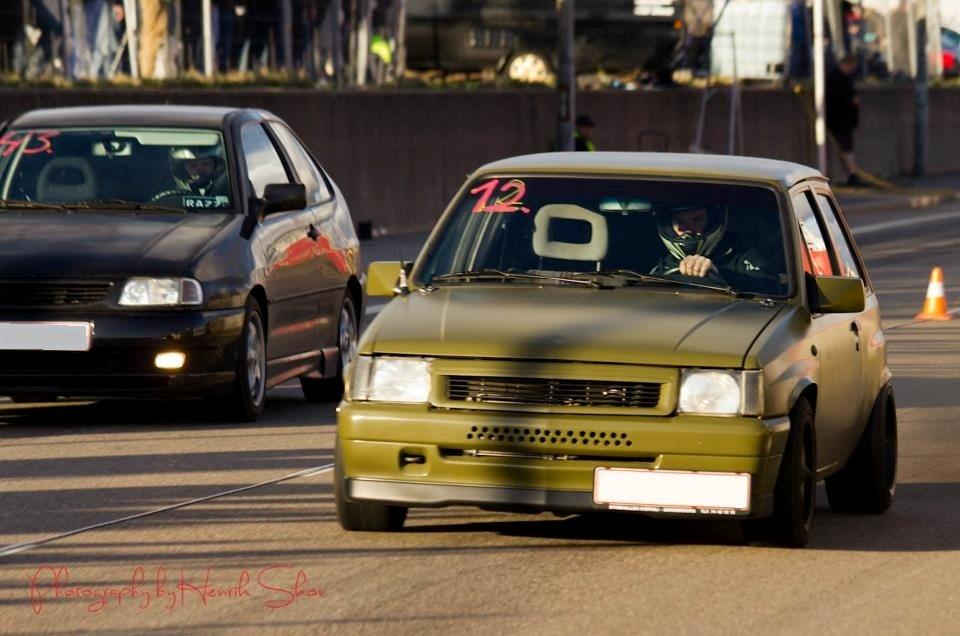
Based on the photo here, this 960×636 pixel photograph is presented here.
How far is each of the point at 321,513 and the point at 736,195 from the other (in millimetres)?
1973

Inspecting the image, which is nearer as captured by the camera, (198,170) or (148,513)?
(148,513)

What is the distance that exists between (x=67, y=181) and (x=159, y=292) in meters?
1.31

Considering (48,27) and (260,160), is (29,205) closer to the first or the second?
(260,160)

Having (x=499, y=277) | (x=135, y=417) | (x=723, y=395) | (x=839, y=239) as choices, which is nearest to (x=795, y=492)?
(x=723, y=395)

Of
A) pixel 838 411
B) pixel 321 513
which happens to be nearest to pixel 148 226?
pixel 321 513

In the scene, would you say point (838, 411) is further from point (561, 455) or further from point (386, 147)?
point (386, 147)

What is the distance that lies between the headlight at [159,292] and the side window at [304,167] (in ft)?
6.20

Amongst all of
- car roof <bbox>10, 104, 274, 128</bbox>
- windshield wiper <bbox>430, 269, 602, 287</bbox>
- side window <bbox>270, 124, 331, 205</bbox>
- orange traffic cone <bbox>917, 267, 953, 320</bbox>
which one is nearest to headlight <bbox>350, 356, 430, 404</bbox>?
windshield wiper <bbox>430, 269, 602, 287</bbox>

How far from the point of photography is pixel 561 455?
764 centimetres

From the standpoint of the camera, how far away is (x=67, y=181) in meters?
12.5

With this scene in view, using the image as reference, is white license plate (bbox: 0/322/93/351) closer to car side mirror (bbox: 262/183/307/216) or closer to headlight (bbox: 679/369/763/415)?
car side mirror (bbox: 262/183/307/216)

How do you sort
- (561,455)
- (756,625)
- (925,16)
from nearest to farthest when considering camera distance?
(756,625)
(561,455)
(925,16)

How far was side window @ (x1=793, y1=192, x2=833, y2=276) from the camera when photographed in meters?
8.88

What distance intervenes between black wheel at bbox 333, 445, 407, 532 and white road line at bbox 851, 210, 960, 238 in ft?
77.1
